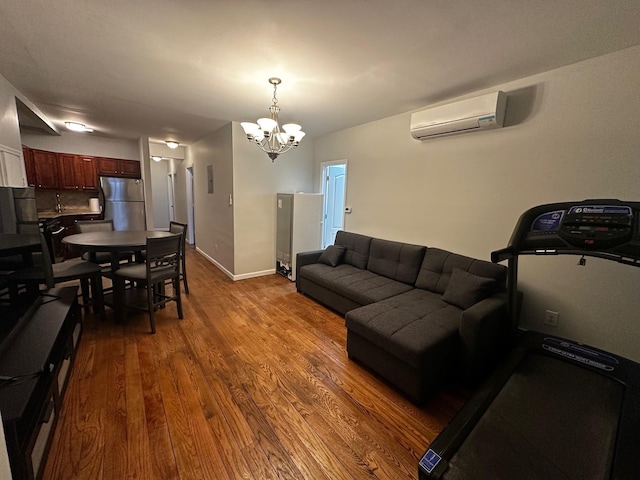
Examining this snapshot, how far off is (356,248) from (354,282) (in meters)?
0.80

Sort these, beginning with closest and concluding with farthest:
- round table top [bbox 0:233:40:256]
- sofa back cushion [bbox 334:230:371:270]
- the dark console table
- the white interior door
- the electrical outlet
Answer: the dark console table, round table top [bbox 0:233:40:256], the electrical outlet, sofa back cushion [bbox 334:230:371:270], the white interior door

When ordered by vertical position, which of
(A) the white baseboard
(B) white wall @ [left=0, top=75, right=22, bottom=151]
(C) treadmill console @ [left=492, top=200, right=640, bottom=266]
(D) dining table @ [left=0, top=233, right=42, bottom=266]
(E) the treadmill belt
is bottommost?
(A) the white baseboard

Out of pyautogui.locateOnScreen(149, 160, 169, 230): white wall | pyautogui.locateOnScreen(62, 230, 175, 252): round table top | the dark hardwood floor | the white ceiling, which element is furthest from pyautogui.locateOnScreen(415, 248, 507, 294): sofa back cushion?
pyautogui.locateOnScreen(149, 160, 169, 230): white wall

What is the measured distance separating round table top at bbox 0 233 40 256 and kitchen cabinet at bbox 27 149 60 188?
4.34 metres

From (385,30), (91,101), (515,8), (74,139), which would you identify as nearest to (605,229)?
(515,8)

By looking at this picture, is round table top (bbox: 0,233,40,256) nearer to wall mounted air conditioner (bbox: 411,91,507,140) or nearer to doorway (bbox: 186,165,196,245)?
wall mounted air conditioner (bbox: 411,91,507,140)

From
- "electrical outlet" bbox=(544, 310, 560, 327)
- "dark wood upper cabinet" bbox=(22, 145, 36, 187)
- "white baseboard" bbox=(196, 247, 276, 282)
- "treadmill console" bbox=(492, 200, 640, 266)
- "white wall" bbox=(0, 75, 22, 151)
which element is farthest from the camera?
"dark wood upper cabinet" bbox=(22, 145, 36, 187)

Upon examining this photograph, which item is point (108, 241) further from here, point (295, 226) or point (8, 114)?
point (295, 226)

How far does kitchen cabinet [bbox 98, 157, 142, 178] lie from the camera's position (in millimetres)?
5578

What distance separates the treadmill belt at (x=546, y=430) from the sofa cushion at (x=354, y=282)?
1.34m

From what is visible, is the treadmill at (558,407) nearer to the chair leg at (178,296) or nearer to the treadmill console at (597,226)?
the treadmill console at (597,226)

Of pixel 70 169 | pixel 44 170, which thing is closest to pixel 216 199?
pixel 70 169

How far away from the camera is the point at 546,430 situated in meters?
1.32

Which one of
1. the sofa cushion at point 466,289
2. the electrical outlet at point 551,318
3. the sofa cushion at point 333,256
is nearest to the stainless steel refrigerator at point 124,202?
the sofa cushion at point 333,256
